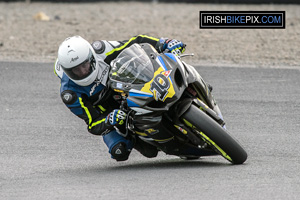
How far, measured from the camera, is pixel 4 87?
996cm

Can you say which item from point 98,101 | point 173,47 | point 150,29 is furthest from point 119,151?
point 150,29

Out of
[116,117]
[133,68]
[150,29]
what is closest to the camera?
[133,68]

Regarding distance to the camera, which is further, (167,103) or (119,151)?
(119,151)

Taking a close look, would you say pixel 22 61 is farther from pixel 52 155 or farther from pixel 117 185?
pixel 117 185

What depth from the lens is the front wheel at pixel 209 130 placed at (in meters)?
5.39

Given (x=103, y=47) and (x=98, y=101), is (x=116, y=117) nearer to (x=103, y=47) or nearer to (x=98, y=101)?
(x=98, y=101)

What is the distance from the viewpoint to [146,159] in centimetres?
670

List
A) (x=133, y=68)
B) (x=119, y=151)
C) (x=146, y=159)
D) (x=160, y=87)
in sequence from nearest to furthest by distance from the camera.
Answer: (x=160, y=87) → (x=133, y=68) → (x=119, y=151) → (x=146, y=159)

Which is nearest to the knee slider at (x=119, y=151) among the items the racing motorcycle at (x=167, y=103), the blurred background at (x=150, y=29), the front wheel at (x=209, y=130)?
the racing motorcycle at (x=167, y=103)

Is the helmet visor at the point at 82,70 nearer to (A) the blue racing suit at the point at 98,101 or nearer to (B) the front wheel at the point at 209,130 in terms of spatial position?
(A) the blue racing suit at the point at 98,101

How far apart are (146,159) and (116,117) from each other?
1.11m

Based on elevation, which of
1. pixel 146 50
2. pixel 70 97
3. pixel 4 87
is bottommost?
pixel 4 87

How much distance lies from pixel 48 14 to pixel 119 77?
1145 cm

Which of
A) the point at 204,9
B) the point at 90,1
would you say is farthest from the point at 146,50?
the point at 90,1
